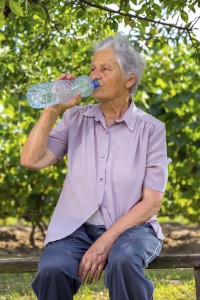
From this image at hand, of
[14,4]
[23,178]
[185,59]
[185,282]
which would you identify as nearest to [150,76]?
[185,59]

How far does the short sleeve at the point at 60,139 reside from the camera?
3881mm

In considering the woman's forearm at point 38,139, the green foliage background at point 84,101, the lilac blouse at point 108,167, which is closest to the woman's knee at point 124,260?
the lilac blouse at point 108,167

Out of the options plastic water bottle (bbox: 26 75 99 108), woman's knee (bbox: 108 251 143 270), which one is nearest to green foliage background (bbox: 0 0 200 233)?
plastic water bottle (bbox: 26 75 99 108)

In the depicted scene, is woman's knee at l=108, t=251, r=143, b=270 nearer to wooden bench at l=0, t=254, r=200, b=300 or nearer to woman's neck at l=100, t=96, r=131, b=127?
wooden bench at l=0, t=254, r=200, b=300

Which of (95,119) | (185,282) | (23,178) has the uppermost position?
(95,119)

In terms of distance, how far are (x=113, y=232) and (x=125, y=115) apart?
61 cm

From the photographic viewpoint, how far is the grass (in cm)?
532

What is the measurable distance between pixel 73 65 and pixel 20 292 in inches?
90.6

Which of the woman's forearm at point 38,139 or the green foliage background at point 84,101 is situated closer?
the woman's forearm at point 38,139

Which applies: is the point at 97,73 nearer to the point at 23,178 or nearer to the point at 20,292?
the point at 20,292

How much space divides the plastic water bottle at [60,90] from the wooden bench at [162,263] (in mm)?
814

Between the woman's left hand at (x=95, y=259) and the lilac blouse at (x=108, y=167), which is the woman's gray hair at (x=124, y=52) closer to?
the lilac blouse at (x=108, y=167)

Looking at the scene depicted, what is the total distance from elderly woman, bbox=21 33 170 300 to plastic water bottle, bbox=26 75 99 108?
1.7 inches

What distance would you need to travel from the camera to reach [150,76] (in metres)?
7.53
